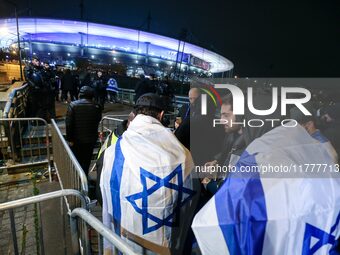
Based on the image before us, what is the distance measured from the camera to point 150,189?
6.11 feet

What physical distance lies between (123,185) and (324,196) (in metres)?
1.26

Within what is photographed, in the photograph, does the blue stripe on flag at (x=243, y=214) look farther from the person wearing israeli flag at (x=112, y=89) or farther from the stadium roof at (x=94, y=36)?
the stadium roof at (x=94, y=36)

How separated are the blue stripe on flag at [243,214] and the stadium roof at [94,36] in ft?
101

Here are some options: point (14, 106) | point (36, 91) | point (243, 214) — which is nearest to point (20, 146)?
point (14, 106)

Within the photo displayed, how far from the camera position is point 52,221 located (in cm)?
389

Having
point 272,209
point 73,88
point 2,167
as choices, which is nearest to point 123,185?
point 272,209

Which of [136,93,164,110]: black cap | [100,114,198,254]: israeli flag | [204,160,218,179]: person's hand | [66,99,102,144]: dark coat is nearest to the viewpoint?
[100,114,198,254]: israeli flag

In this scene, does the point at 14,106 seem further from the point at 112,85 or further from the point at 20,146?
the point at 112,85

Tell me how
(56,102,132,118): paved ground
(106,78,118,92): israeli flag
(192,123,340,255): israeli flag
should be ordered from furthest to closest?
(106,78,118,92): israeli flag
(56,102,132,118): paved ground
(192,123,340,255): israeli flag

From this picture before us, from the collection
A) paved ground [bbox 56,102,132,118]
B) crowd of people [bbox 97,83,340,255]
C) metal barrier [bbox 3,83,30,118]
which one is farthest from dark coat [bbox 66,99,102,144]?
paved ground [bbox 56,102,132,118]

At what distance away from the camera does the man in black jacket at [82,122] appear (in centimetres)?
482

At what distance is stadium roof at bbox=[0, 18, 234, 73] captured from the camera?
27.8 meters

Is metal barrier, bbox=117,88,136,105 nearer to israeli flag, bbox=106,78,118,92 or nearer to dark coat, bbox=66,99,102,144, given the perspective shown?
israeli flag, bbox=106,78,118,92

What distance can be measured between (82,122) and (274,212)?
14.0 ft
